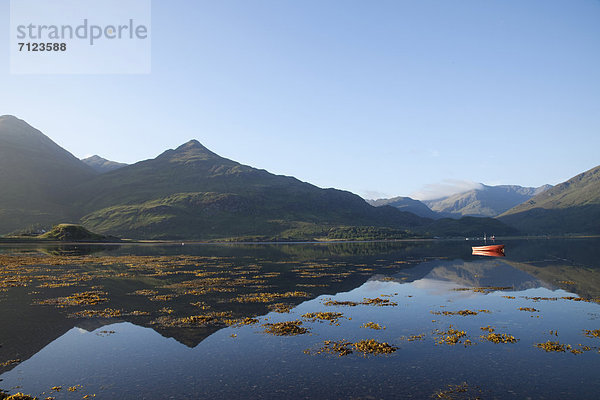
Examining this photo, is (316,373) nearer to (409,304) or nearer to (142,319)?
(142,319)

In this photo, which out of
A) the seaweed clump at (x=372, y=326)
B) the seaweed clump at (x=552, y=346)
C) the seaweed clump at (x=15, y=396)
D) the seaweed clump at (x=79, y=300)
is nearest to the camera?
the seaweed clump at (x=15, y=396)

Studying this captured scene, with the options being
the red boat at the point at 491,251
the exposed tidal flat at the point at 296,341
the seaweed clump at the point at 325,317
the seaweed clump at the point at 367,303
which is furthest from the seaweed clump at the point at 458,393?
the red boat at the point at 491,251

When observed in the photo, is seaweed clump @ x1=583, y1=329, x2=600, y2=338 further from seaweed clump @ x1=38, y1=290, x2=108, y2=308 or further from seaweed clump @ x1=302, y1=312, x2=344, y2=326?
seaweed clump @ x1=38, y1=290, x2=108, y2=308

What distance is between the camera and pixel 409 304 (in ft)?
132

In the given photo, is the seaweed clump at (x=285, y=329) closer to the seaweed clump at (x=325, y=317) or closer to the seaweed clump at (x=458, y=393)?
the seaweed clump at (x=325, y=317)

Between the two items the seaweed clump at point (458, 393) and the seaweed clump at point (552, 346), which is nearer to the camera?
the seaweed clump at point (458, 393)

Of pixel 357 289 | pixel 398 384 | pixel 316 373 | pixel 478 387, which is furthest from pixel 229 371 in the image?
pixel 357 289

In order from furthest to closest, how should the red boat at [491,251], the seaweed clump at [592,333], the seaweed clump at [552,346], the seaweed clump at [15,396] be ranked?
the red boat at [491,251], the seaweed clump at [592,333], the seaweed clump at [552,346], the seaweed clump at [15,396]

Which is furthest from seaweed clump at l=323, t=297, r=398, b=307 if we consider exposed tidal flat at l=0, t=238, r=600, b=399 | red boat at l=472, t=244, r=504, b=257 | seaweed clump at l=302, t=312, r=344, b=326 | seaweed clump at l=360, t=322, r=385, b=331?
red boat at l=472, t=244, r=504, b=257

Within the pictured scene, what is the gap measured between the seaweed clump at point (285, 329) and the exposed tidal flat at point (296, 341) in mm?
159

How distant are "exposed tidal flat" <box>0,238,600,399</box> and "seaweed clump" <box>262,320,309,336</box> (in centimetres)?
16

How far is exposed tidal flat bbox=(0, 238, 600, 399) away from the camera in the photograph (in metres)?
18.8

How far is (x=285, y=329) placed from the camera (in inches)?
1161

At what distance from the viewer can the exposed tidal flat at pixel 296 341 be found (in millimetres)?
18812
